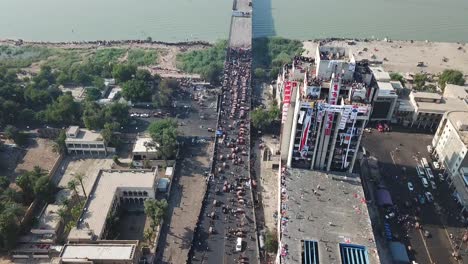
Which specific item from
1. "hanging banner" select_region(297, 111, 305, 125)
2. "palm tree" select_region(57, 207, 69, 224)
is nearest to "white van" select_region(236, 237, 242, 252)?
"hanging banner" select_region(297, 111, 305, 125)

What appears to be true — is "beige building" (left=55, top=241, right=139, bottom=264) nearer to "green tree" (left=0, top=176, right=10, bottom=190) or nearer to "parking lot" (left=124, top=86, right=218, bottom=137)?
"green tree" (left=0, top=176, right=10, bottom=190)

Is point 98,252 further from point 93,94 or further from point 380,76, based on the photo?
point 380,76

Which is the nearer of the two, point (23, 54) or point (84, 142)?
point (84, 142)

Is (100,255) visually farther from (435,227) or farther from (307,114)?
(435,227)

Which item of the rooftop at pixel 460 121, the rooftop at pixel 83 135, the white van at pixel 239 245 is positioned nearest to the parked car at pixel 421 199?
the rooftop at pixel 460 121

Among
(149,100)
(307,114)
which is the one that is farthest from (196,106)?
(307,114)

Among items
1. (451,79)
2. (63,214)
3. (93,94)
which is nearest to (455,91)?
(451,79)
